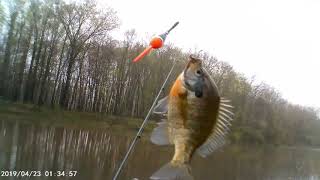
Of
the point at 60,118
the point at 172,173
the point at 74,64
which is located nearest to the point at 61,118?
the point at 60,118

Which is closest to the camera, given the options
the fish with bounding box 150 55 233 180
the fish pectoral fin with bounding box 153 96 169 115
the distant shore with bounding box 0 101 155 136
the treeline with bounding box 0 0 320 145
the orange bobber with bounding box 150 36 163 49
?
the fish with bounding box 150 55 233 180

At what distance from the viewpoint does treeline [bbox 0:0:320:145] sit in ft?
151

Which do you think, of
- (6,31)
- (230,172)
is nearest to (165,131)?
(230,172)

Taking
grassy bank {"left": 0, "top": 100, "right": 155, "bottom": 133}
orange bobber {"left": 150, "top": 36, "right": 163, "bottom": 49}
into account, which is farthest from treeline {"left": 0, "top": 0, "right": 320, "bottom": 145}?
orange bobber {"left": 150, "top": 36, "right": 163, "bottom": 49}

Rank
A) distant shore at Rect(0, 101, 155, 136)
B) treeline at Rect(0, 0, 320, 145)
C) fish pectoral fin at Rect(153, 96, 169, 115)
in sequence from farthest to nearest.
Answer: treeline at Rect(0, 0, 320, 145), distant shore at Rect(0, 101, 155, 136), fish pectoral fin at Rect(153, 96, 169, 115)

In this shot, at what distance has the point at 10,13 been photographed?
44281mm

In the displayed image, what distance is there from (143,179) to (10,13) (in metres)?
33.9

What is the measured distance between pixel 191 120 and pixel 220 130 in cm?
20

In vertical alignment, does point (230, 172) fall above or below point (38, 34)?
below

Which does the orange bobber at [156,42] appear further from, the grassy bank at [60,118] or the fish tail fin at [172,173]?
the grassy bank at [60,118]

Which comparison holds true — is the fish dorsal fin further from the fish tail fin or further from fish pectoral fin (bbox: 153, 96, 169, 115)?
fish pectoral fin (bbox: 153, 96, 169, 115)

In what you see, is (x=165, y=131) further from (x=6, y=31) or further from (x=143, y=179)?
(x=6, y=31)

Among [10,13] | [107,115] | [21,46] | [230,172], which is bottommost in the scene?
[230,172]

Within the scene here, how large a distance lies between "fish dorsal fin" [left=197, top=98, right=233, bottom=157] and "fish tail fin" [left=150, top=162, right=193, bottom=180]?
0.61 ft
